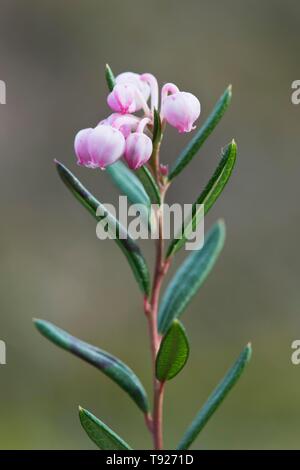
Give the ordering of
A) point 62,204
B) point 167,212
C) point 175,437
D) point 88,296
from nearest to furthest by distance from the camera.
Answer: point 167,212 → point 175,437 → point 88,296 → point 62,204

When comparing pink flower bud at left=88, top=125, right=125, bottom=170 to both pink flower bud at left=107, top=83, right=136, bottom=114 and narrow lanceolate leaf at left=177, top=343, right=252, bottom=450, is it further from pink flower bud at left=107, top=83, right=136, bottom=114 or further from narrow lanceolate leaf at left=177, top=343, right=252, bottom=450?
narrow lanceolate leaf at left=177, top=343, right=252, bottom=450

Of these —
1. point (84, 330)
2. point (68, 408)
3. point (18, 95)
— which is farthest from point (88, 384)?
point (18, 95)

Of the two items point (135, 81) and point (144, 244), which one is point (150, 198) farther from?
point (144, 244)

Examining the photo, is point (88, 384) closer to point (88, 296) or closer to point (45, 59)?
point (88, 296)

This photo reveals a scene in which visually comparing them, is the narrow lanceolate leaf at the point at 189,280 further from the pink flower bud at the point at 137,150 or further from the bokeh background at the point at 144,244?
the bokeh background at the point at 144,244

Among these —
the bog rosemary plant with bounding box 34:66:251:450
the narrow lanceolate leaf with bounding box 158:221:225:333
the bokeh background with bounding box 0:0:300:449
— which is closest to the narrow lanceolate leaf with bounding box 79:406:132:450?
the bog rosemary plant with bounding box 34:66:251:450
